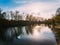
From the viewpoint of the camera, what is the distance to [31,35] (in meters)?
1.62

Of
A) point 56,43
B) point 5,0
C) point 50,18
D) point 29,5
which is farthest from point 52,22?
point 5,0

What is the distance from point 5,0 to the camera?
62.4 inches

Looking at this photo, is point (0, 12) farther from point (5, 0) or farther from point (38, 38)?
point (38, 38)

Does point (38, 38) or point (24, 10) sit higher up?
point (24, 10)

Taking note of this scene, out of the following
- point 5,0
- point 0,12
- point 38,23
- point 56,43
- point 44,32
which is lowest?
point 56,43

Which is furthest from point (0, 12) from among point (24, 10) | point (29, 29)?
point (29, 29)

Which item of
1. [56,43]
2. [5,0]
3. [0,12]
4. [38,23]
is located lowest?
[56,43]

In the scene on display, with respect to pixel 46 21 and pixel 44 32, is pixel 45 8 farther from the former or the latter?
pixel 44 32

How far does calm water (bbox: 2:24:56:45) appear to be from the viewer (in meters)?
1.57

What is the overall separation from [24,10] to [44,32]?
0.40 m

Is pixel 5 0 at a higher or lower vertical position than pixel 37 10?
Result: higher

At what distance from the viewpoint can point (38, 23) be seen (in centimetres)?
161

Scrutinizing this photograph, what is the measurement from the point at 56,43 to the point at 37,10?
506 millimetres

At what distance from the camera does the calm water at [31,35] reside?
5.14ft
